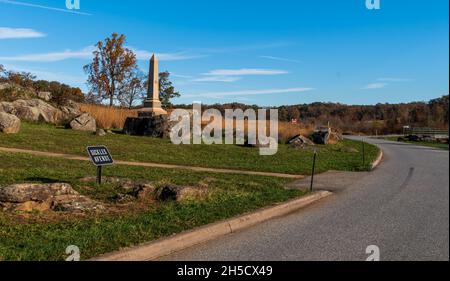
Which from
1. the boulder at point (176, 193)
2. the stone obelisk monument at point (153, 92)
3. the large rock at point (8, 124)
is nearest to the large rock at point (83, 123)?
the stone obelisk monument at point (153, 92)

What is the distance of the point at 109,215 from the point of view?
695cm

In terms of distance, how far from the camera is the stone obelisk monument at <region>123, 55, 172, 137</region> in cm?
2408

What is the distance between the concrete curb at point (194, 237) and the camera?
509 centimetres

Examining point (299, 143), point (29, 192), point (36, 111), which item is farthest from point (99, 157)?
point (299, 143)

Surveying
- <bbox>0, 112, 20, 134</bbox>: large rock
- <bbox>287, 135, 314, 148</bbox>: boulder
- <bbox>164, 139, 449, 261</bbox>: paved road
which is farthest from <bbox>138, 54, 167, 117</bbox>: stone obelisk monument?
<bbox>164, 139, 449, 261</bbox>: paved road

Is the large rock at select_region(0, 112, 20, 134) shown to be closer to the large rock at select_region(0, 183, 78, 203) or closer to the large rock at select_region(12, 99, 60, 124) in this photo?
the large rock at select_region(12, 99, 60, 124)

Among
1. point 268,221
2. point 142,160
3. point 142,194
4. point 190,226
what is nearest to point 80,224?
point 190,226

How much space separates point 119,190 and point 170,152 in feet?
30.1

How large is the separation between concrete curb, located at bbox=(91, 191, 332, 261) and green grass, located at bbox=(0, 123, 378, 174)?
22.3 feet

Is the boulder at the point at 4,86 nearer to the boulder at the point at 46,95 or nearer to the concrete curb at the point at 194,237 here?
the boulder at the point at 46,95

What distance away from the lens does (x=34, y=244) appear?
5.22 m
